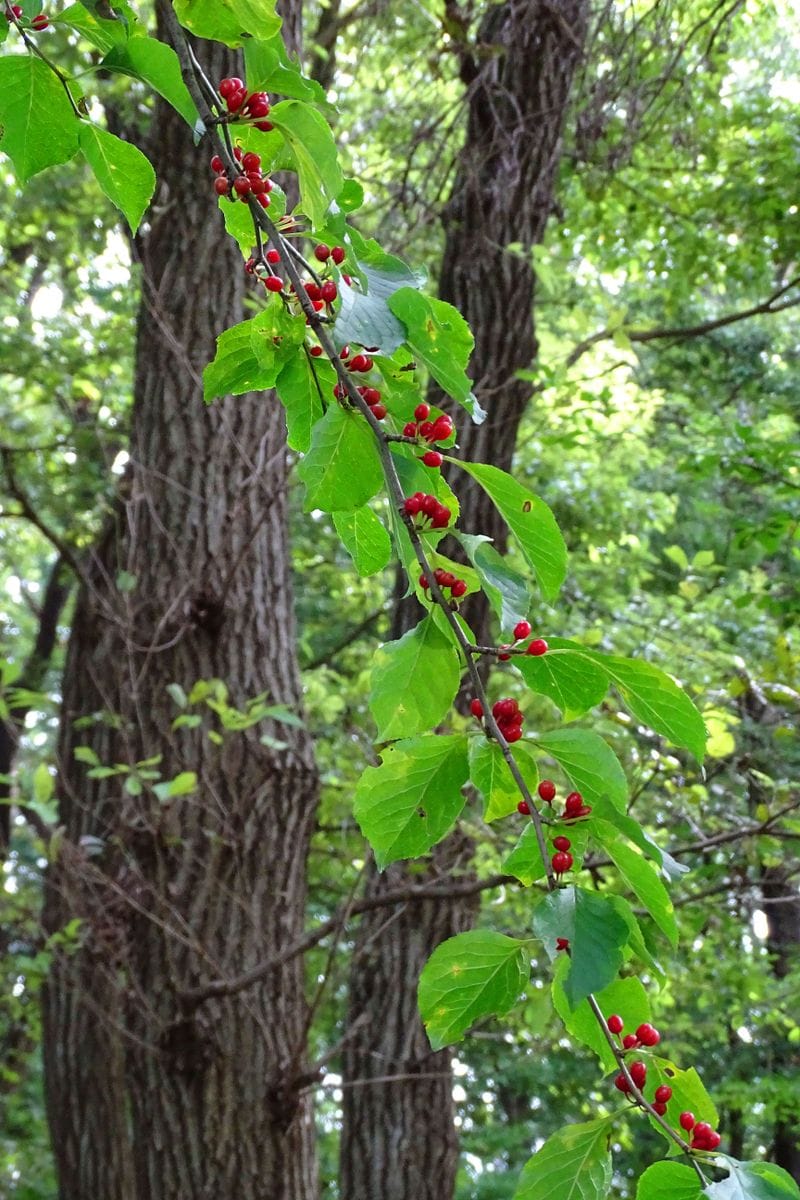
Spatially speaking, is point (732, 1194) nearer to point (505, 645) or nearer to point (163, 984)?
point (505, 645)

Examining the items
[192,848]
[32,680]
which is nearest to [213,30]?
[192,848]

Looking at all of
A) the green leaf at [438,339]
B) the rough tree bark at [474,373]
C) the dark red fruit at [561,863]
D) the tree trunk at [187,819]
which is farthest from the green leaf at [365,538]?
the rough tree bark at [474,373]

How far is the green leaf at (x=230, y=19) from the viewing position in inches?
33.7

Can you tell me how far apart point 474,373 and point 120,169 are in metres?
2.96

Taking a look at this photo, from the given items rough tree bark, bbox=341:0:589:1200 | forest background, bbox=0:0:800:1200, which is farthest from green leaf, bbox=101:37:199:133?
rough tree bark, bbox=341:0:589:1200

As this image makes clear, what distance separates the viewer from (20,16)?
898mm

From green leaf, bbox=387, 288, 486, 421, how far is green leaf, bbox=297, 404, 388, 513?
0.07 metres

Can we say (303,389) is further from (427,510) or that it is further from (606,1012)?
(606,1012)

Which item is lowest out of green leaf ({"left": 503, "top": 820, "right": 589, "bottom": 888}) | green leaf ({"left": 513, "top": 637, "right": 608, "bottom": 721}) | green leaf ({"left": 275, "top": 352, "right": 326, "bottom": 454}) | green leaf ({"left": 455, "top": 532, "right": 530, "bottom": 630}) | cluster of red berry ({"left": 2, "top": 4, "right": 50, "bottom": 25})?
green leaf ({"left": 503, "top": 820, "right": 589, "bottom": 888})

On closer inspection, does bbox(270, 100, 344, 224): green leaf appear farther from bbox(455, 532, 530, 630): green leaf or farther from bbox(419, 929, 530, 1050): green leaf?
bbox(419, 929, 530, 1050): green leaf

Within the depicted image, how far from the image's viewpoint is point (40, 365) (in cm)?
539

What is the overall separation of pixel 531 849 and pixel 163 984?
2.45 meters

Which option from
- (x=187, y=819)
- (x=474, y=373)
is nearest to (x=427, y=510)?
(x=187, y=819)

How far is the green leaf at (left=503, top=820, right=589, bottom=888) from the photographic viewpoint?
2.71 ft
